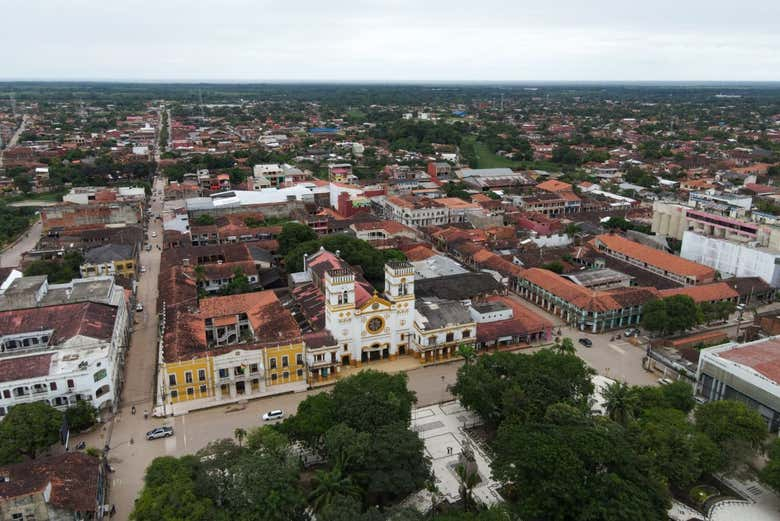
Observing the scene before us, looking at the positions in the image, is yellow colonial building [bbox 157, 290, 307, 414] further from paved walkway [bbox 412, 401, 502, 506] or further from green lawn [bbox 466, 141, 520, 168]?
green lawn [bbox 466, 141, 520, 168]

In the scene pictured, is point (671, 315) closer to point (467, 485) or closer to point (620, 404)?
point (620, 404)

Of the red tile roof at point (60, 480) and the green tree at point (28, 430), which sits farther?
A: the green tree at point (28, 430)

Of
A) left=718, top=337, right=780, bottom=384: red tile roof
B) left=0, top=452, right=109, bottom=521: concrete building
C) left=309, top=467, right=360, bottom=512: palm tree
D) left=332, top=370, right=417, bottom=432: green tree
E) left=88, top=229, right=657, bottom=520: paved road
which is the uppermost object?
left=718, top=337, right=780, bottom=384: red tile roof

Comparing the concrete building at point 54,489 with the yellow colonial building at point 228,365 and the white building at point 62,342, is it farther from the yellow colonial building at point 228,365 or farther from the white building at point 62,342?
the yellow colonial building at point 228,365

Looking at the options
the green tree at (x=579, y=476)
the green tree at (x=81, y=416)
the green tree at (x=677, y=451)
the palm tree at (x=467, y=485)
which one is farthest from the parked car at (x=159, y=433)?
the green tree at (x=677, y=451)

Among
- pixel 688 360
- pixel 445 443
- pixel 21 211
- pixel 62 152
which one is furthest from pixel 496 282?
pixel 62 152

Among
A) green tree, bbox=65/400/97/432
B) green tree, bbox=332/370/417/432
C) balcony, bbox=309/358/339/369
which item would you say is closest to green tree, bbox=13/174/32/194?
green tree, bbox=65/400/97/432

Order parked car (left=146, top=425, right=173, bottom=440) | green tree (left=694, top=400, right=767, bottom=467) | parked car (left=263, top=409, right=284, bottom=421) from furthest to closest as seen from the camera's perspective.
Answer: parked car (left=263, top=409, right=284, bottom=421), parked car (left=146, top=425, right=173, bottom=440), green tree (left=694, top=400, right=767, bottom=467)
